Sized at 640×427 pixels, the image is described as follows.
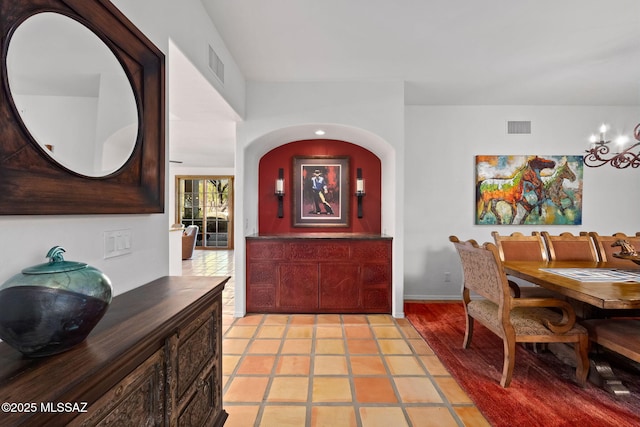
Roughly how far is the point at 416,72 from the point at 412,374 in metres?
3.02

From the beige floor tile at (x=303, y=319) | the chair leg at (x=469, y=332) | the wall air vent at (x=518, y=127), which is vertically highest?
the wall air vent at (x=518, y=127)

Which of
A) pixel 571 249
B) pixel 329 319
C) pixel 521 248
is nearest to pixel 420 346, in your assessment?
pixel 329 319

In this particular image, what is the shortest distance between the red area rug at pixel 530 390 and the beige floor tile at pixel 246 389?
4.81 ft

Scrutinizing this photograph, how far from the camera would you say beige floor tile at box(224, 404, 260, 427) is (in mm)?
1896

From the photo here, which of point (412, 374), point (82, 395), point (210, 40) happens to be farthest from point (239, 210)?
point (82, 395)

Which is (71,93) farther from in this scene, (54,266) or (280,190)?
(280,190)

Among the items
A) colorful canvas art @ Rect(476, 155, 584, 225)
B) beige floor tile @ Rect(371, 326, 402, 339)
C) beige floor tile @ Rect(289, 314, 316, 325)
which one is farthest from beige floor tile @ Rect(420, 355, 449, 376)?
colorful canvas art @ Rect(476, 155, 584, 225)

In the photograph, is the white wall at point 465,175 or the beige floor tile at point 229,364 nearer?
the beige floor tile at point 229,364

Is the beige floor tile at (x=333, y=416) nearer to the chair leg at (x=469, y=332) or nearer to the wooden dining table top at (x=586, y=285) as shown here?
the chair leg at (x=469, y=332)

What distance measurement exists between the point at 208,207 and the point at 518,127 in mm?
8789

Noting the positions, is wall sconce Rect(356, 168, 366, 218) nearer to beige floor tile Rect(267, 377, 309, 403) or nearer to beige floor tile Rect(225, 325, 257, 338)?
beige floor tile Rect(225, 325, 257, 338)

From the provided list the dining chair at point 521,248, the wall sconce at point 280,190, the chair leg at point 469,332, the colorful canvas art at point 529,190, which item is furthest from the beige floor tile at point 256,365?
the colorful canvas art at point 529,190

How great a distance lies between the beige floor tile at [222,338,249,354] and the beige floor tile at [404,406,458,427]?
5.13ft

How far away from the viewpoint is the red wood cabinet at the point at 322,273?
382 cm
